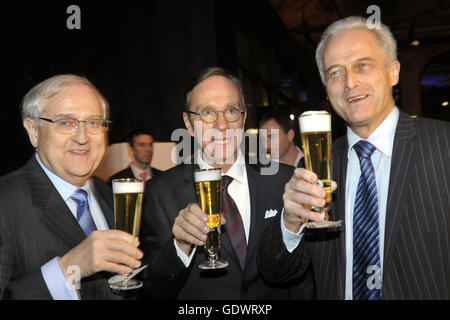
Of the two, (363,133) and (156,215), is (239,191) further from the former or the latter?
(363,133)

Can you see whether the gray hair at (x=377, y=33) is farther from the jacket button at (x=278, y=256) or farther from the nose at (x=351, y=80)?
the jacket button at (x=278, y=256)

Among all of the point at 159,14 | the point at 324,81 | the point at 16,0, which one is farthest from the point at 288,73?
the point at 324,81

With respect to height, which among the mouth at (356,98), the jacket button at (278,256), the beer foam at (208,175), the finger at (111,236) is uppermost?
the mouth at (356,98)

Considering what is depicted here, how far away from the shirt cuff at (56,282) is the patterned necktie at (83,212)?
34 centimetres

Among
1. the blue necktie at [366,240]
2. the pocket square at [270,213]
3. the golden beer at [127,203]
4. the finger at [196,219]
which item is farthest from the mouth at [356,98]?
the golden beer at [127,203]

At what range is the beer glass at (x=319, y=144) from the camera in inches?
56.8

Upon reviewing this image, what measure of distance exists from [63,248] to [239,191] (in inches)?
36.9

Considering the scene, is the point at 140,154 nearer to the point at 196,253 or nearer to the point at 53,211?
the point at 196,253

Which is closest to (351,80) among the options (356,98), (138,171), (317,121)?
(356,98)

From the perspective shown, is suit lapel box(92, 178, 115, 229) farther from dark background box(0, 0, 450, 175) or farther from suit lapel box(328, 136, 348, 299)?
dark background box(0, 0, 450, 175)

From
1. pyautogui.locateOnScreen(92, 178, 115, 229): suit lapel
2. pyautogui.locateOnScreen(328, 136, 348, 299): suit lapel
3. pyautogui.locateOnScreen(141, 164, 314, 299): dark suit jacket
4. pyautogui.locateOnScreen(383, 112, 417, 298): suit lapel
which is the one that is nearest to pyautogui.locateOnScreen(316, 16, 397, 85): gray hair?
pyautogui.locateOnScreen(383, 112, 417, 298): suit lapel

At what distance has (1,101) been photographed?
Answer: 4.10 m

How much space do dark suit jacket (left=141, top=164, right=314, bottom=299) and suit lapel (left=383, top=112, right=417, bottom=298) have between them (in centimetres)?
54

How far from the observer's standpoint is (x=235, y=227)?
1958mm
